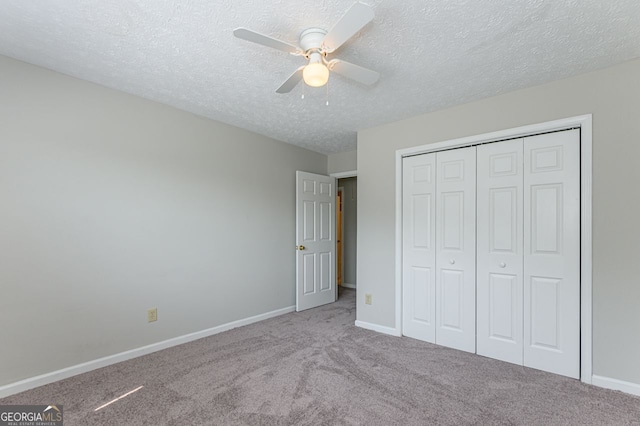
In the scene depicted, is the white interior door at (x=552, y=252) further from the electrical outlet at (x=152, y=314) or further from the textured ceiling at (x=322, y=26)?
the electrical outlet at (x=152, y=314)

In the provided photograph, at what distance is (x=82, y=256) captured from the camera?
2504 millimetres

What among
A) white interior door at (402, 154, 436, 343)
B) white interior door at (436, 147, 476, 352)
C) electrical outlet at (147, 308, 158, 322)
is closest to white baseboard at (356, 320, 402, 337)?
white interior door at (402, 154, 436, 343)

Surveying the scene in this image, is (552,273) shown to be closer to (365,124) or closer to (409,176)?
(409,176)

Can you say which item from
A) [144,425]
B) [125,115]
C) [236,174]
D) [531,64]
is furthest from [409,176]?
[144,425]

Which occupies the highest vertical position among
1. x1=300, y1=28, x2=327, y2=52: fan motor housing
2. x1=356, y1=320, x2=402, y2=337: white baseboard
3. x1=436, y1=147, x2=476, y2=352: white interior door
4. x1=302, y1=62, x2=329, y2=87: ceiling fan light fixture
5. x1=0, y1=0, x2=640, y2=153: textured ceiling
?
x1=0, y1=0, x2=640, y2=153: textured ceiling

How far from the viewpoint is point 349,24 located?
1490mm

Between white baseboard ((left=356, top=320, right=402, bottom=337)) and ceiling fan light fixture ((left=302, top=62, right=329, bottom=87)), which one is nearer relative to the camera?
ceiling fan light fixture ((left=302, top=62, right=329, bottom=87))

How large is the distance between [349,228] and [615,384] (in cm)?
441

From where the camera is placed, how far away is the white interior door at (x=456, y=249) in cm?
296

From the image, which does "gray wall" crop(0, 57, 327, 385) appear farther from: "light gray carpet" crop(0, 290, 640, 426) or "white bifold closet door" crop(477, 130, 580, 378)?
"white bifold closet door" crop(477, 130, 580, 378)

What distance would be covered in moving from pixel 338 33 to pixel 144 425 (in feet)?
8.32

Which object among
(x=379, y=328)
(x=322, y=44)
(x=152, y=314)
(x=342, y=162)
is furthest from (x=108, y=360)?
(x=342, y=162)

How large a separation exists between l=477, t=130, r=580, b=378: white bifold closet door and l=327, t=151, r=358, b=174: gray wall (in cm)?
207

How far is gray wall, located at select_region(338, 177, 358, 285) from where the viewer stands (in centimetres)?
612
